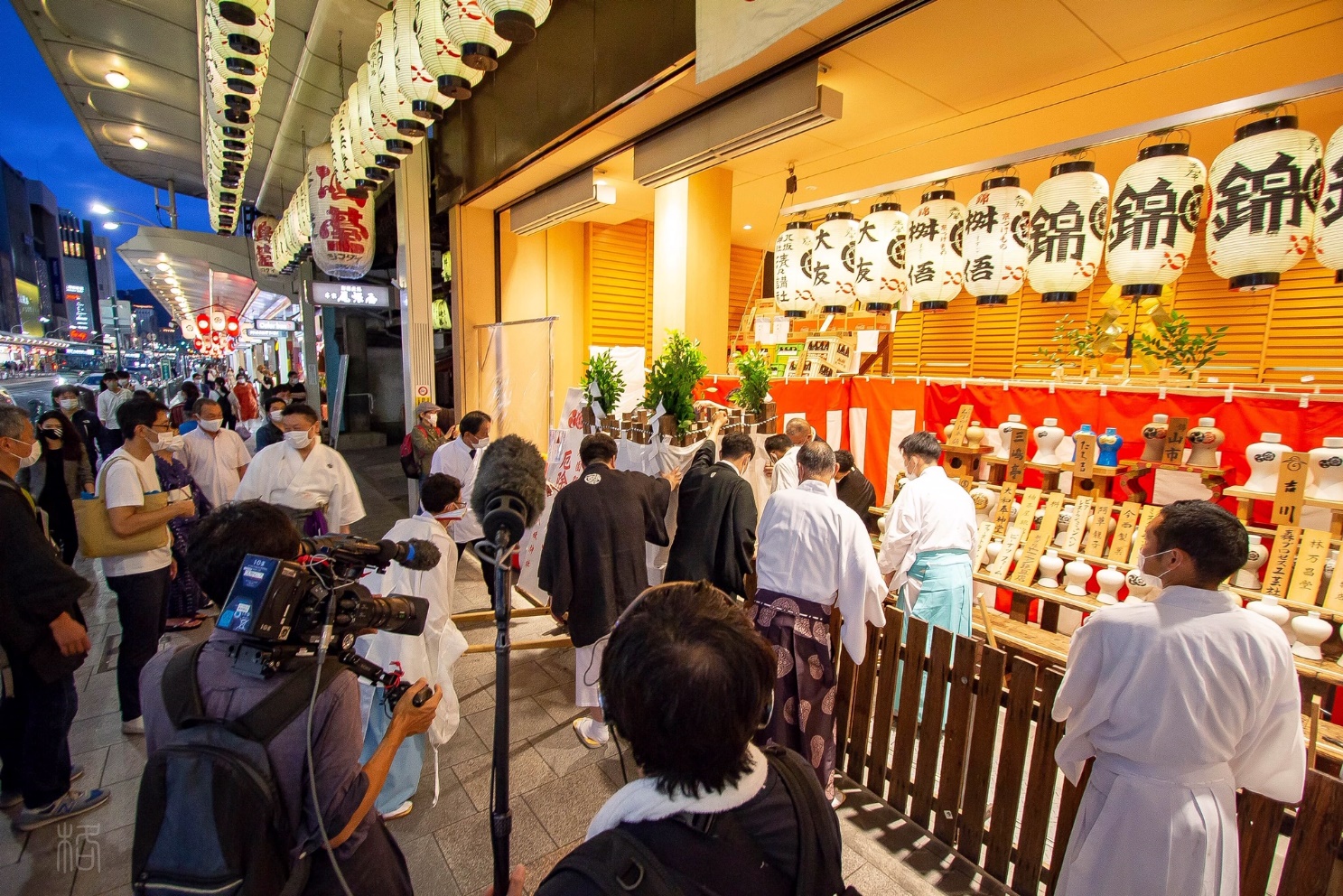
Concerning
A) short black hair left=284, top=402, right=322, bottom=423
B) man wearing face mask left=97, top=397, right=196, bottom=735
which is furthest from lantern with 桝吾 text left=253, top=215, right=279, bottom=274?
man wearing face mask left=97, top=397, right=196, bottom=735

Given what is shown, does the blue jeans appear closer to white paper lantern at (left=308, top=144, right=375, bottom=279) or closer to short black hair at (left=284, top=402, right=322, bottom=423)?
short black hair at (left=284, top=402, right=322, bottom=423)

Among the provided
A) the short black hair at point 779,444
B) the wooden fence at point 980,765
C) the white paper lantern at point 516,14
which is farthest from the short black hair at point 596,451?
the white paper lantern at point 516,14

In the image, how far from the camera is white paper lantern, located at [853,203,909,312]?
15.9ft

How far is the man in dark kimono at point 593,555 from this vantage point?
138 inches

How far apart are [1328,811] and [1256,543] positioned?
9.10ft

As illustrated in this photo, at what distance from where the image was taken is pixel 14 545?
95.0 inches

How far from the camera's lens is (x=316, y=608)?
1.41 m

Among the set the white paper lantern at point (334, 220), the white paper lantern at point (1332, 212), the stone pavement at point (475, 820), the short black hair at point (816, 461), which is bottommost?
the stone pavement at point (475, 820)

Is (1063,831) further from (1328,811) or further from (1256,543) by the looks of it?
(1256,543)

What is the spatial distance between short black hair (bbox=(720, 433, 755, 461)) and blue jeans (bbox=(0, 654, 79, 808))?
12.3ft

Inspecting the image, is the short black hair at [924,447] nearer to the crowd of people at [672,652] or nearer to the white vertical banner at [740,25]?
the crowd of people at [672,652]

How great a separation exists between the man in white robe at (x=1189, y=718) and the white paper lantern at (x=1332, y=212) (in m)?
2.03

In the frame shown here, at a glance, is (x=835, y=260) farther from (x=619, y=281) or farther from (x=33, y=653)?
(x=33, y=653)

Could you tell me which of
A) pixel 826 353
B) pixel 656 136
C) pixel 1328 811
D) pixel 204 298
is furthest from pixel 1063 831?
pixel 204 298
